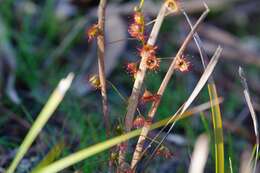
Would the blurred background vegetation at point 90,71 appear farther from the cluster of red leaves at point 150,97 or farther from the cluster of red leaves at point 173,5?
the cluster of red leaves at point 173,5

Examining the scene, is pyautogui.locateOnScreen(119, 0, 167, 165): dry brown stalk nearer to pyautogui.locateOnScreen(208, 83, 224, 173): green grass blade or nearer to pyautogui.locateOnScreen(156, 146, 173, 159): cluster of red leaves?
pyautogui.locateOnScreen(156, 146, 173, 159): cluster of red leaves

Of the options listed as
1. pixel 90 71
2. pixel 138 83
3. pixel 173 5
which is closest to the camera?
pixel 173 5

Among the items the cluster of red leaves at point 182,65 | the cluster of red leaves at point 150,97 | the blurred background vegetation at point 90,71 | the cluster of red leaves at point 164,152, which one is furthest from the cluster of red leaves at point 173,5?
the blurred background vegetation at point 90,71

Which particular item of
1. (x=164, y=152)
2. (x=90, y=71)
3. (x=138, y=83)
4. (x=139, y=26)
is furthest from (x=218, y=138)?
(x=90, y=71)

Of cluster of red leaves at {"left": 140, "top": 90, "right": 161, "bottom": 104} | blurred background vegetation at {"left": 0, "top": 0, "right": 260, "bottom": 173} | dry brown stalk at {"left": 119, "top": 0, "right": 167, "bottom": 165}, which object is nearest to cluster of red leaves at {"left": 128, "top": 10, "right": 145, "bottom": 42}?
dry brown stalk at {"left": 119, "top": 0, "right": 167, "bottom": 165}

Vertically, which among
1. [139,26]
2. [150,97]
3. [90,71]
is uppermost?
[90,71]

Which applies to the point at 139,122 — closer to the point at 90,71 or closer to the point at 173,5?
the point at 173,5

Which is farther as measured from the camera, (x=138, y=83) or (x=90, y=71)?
(x=90, y=71)

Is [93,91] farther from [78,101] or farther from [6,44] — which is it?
[6,44]
